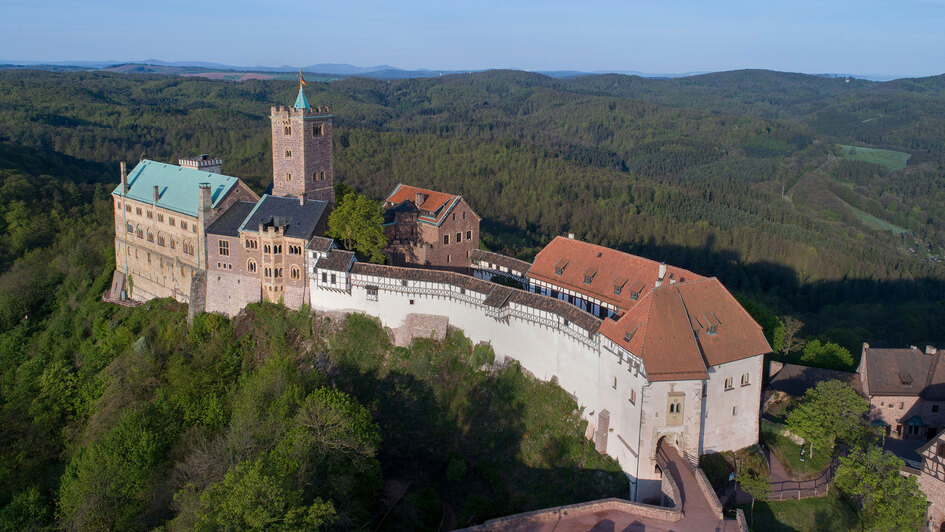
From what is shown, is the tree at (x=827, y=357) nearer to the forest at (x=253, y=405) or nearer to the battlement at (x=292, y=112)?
the forest at (x=253, y=405)

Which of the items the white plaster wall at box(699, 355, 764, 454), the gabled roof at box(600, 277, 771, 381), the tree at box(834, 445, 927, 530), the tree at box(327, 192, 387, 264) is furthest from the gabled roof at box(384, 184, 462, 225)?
the tree at box(834, 445, 927, 530)

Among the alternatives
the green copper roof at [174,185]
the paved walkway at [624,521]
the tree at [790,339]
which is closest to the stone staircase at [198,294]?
the green copper roof at [174,185]

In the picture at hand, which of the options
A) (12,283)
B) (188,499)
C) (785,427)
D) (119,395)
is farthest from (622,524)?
(12,283)

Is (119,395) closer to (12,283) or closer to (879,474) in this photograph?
(12,283)

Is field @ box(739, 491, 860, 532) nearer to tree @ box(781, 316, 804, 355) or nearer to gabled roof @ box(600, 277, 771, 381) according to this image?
gabled roof @ box(600, 277, 771, 381)

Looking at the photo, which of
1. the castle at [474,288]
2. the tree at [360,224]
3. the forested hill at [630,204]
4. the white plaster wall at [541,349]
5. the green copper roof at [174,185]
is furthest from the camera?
the forested hill at [630,204]

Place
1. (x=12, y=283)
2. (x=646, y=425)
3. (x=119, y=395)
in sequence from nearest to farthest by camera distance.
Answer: (x=646, y=425) < (x=119, y=395) < (x=12, y=283)
